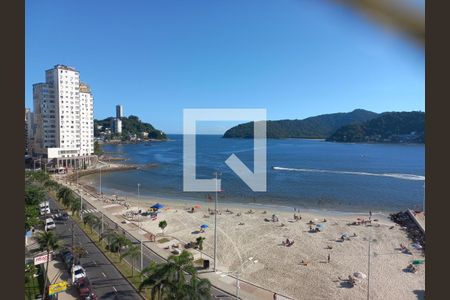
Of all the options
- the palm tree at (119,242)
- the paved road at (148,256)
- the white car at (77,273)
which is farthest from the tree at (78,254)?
the paved road at (148,256)

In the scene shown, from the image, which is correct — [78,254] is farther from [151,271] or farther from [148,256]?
[151,271]

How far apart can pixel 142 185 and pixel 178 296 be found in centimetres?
4023

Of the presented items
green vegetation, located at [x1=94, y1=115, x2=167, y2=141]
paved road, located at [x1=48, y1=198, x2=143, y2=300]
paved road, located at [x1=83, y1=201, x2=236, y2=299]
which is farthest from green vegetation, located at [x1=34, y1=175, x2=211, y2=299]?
green vegetation, located at [x1=94, y1=115, x2=167, y2=141]

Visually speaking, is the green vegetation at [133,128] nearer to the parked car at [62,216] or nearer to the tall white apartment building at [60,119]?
the tall white apartment building at [60,119]

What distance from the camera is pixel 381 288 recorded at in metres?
16.9

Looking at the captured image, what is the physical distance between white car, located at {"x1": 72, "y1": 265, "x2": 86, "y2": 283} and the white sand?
7049mm

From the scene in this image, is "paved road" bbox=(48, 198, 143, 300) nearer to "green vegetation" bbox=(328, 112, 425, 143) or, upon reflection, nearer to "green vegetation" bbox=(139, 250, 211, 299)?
"green vegetation" bbox=(139, 250, 211, 299)

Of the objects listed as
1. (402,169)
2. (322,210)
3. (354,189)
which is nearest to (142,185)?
(322,210)

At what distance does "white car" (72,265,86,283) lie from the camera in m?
15.2

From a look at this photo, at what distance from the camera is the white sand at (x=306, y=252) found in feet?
55.6

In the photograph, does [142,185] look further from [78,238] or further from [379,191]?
[379,191]

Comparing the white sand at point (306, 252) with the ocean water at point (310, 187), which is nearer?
the white sand at point (306, 252)

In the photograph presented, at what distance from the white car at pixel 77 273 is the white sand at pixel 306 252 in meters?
7.05

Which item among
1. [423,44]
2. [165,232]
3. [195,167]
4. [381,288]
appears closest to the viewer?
[423,44]
